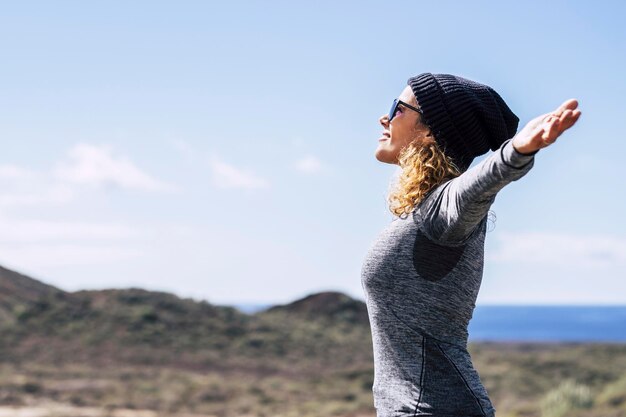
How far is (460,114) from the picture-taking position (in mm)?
2506

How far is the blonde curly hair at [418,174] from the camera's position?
2430 millimetres

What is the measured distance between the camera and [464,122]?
2508mm

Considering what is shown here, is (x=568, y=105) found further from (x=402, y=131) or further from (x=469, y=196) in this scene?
(x=402, y=131)

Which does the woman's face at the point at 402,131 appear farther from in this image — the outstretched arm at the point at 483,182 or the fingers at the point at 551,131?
the fingers at the point at 551,131

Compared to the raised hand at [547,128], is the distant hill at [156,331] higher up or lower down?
higher up

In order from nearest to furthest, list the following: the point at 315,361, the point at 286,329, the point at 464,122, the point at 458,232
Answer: the point at 458,232 → the point at 464,122 → the point at 315,361 → the point at 286,329

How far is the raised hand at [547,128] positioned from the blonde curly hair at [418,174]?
42 centimetres

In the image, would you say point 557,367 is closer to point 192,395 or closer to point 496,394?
point 496,394

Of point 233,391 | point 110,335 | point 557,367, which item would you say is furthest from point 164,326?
point 557,367

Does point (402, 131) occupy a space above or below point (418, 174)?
above

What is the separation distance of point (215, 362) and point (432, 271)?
31.3 metres

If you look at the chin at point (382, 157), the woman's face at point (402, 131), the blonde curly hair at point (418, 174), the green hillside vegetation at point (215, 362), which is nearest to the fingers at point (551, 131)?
the blonde curly hair at point (418, 174)

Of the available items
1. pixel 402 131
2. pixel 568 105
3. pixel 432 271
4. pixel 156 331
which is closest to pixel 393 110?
pixel 402 131

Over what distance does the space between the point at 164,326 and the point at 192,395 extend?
13.2 meters
